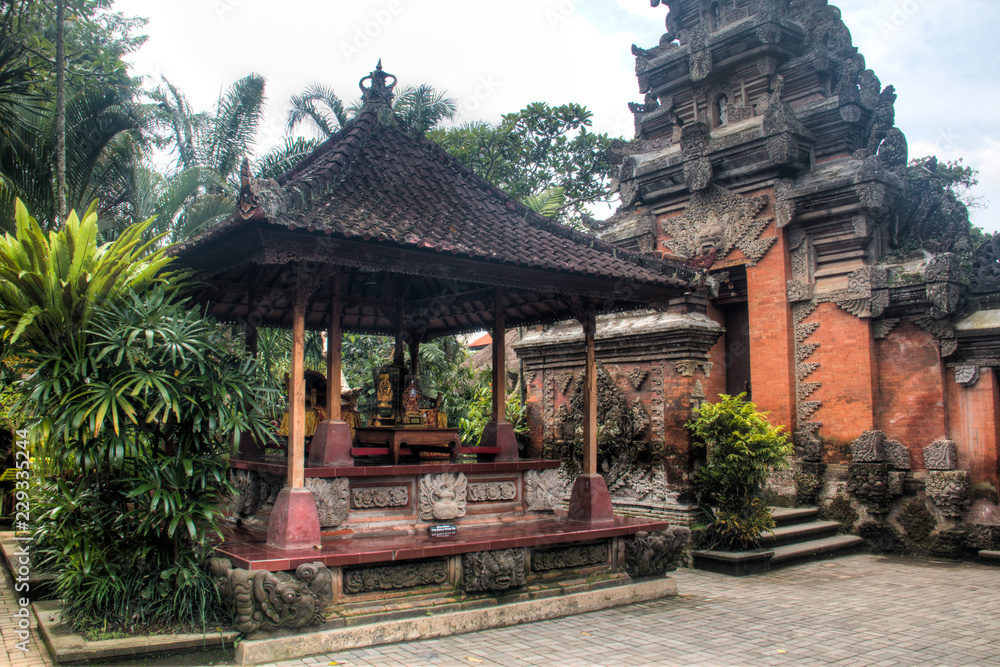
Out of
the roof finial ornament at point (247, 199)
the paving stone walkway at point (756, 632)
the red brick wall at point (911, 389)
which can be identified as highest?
the roof finial ornament at point (247, 199)

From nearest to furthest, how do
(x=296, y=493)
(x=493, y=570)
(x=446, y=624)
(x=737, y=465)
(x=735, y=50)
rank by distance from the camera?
(x=296, y=493)
(x=446, y=624)
(x=493, y=570)
(x=737, y=465)
(x=735, y=50)

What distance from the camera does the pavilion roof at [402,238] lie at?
6.31m

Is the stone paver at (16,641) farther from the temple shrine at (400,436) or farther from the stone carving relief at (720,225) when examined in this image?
the stone carving relief at (720,225)

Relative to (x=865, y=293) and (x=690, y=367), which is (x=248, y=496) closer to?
(x=690, y=367)

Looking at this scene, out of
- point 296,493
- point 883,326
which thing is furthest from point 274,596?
point 883,326

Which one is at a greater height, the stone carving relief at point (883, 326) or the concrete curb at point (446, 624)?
the stone carving relief at point (883, 326)

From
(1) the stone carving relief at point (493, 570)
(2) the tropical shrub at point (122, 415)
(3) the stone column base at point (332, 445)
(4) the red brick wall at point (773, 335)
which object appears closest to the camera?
(2) the tropical shrub at point (122, 415)

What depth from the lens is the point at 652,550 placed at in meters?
8.22

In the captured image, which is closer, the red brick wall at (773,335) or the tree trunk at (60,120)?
the tree trunk at (60,120)

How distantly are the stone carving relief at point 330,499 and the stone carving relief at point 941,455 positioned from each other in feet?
28.0

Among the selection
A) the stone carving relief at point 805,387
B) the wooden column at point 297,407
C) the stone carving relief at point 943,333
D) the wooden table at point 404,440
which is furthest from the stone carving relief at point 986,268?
the wooden column at point 297,407

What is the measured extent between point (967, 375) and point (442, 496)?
26.0 ft

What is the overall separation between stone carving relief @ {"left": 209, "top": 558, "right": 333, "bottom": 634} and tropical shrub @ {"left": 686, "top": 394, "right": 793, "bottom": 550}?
582cm

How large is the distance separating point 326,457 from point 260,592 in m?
1.72
